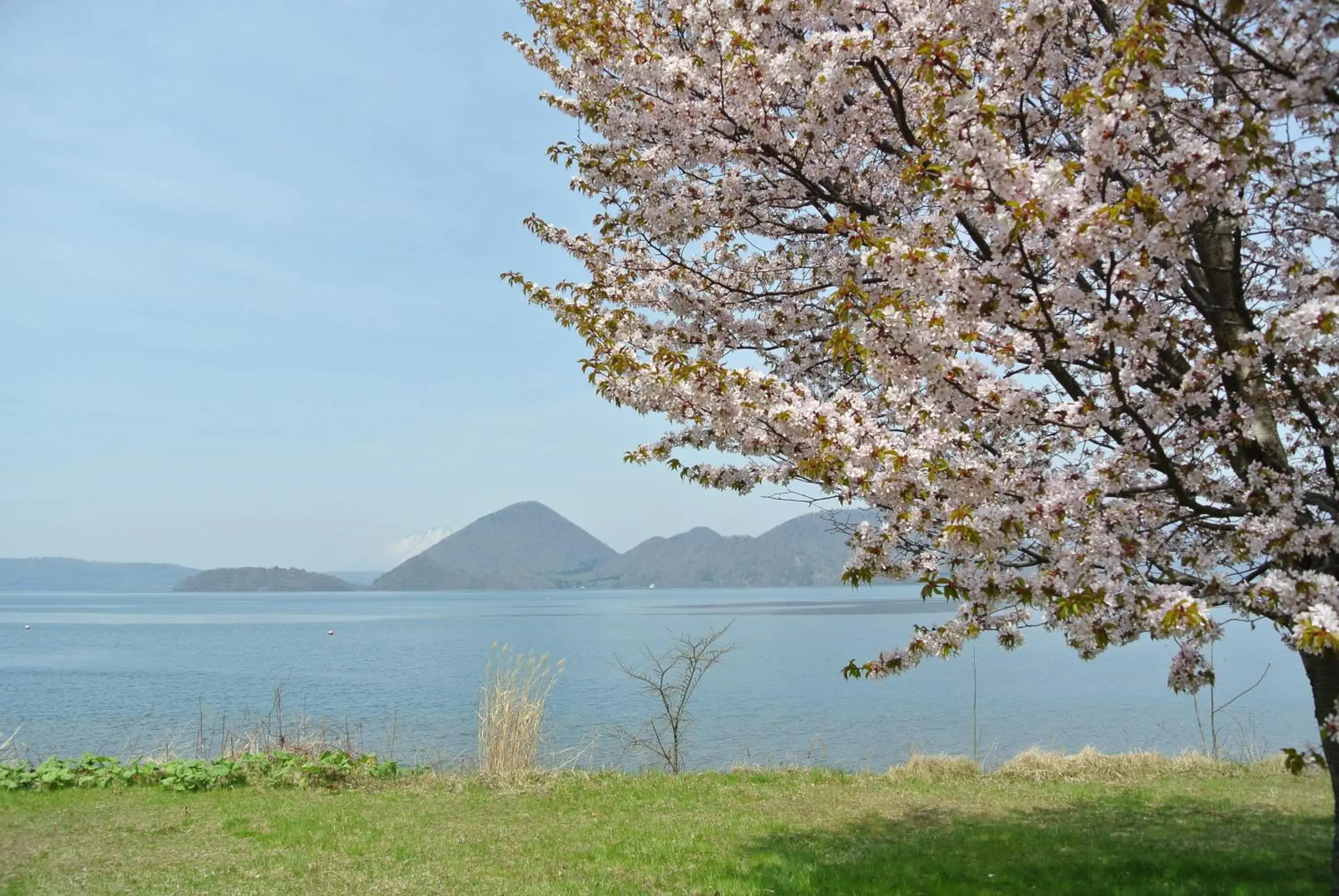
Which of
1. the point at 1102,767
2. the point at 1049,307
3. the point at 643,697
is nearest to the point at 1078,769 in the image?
the point at 1102,767

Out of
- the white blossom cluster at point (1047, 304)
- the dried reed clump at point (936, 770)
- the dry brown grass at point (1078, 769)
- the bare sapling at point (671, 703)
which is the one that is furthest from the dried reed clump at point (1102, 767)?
the white blossom cluster at point (1047, 304)

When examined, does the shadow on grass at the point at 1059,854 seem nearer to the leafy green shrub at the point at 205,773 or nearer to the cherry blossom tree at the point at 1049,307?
the cherry blossom tree at the point at 1049,307

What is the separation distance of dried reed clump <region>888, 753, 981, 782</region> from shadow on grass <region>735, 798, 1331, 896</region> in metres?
2.07

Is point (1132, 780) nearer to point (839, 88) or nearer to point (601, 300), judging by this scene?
point (601, 300)

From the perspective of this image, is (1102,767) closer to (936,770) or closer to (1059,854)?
(936,770)

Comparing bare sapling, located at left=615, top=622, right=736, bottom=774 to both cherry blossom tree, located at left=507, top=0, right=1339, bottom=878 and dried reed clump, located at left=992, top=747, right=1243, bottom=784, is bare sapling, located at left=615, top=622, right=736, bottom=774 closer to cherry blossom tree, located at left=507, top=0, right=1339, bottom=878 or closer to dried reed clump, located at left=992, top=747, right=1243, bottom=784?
dried reed clump, located at left=992, top=747, right=1243, bottom=784

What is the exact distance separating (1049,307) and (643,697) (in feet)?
85.0

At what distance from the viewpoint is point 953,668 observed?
3734 centimetres

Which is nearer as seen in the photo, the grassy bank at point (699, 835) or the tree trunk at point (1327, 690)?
the tree trunk at point (1327, 690)

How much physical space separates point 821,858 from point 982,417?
14.2 feet

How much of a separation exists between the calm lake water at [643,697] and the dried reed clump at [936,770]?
3.77m

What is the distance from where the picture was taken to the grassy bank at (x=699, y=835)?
20.6ft

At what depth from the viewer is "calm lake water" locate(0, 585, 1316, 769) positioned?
19.7 meters

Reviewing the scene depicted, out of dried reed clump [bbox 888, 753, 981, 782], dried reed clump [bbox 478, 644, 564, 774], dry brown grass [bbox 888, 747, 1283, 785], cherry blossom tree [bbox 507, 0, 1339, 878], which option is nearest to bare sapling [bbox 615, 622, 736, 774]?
dried reed clump [bbox 478, 644, 564, 774]
